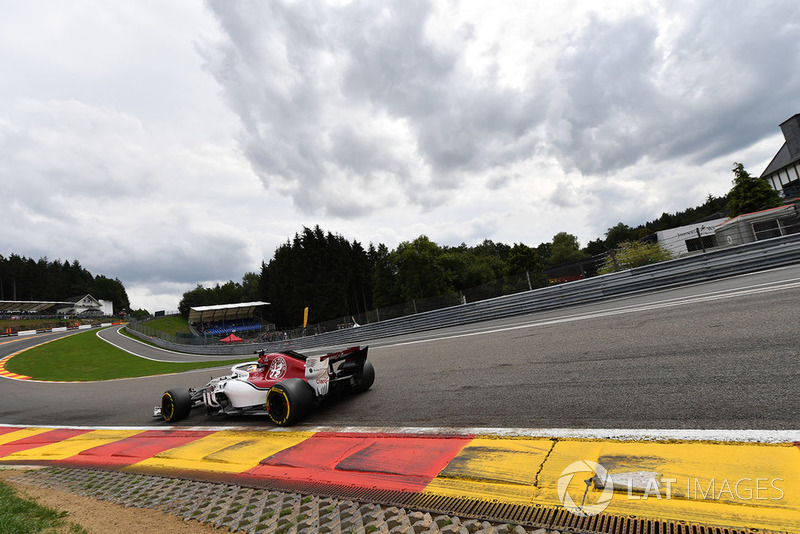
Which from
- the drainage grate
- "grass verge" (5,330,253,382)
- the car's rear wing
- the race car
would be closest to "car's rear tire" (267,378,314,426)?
the race car

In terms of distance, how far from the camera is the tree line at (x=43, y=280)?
3935 inches

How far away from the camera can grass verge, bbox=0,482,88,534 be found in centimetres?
302

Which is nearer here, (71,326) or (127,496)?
(127,496)

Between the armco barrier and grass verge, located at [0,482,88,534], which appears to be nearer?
grass verge, located at [0,482,88,534]

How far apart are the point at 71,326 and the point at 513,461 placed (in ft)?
312

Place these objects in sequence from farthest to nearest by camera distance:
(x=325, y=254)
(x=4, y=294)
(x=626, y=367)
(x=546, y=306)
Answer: (x=4, y=294) < (x=325, y=254) < (x=546, y=306) < (x=626, y=367)

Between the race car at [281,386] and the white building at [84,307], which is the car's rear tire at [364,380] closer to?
the race car at [281,386]

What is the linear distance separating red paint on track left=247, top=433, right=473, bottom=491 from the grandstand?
63.9m

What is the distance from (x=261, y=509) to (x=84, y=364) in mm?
31772

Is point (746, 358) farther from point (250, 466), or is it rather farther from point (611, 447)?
point (250, 466)

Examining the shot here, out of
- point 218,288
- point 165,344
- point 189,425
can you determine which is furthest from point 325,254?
point 218,288

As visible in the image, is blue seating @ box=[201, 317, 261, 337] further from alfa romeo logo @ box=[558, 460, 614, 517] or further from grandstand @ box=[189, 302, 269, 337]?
alfa romeo logo @ box=[558, 460, 614, 517]

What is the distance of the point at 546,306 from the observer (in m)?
17.0

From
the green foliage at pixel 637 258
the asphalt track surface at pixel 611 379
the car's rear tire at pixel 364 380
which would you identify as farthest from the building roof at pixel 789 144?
the car's rear tire at pixel 364 380
